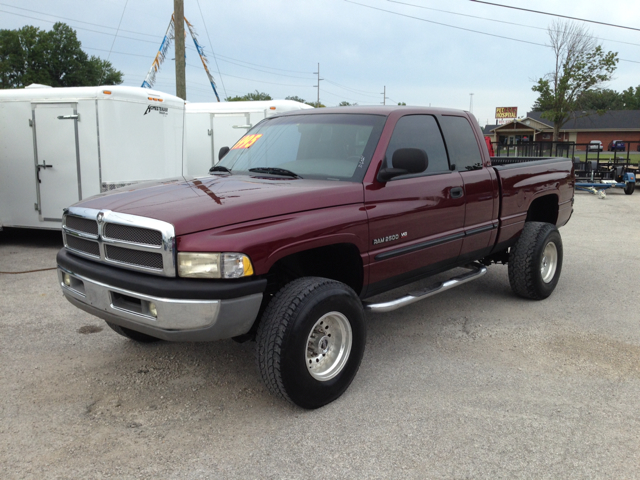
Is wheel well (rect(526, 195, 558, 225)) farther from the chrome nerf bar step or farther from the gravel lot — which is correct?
the chrome nerf bar step

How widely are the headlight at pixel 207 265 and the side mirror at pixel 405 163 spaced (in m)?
1.42

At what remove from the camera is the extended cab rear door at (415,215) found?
398cm

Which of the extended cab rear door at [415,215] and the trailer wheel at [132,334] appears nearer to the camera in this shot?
the extended cab rear door at [415,215]

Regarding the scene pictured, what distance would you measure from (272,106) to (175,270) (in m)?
8.90

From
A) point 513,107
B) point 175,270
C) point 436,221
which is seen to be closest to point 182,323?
point 175,270

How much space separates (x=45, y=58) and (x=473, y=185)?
5843cm

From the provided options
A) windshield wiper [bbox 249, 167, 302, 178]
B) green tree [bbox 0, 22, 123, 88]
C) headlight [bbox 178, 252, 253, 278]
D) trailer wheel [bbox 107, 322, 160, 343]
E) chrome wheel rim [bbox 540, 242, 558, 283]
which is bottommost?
trailer wheel [bbox 107, 322, 160, 343]

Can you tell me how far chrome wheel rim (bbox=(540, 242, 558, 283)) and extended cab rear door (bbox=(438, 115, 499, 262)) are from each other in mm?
1111

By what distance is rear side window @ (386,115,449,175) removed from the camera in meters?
4.36

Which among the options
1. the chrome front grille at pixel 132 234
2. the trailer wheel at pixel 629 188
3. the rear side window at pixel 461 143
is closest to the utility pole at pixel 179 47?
the rear side window at pixel 461 143

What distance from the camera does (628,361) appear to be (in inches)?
170

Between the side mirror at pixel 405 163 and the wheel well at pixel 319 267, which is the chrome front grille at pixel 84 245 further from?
the side mirror at pixel 405 163

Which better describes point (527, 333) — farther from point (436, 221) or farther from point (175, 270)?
point (175, 270)

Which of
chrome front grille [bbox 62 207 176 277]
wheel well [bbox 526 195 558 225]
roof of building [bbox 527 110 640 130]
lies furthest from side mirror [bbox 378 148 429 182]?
roof of building [bbox 527 110 640 130]
